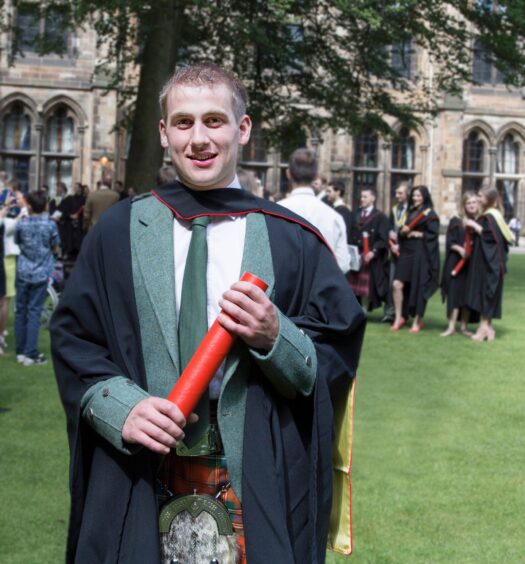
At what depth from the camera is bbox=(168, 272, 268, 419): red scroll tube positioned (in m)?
2.14

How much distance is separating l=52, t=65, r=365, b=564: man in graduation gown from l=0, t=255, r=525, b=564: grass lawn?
2412 mm

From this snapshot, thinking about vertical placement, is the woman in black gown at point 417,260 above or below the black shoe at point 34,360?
above

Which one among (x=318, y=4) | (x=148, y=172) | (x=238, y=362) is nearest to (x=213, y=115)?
(x=238, y=362)

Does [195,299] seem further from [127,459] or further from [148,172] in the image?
[148,172]

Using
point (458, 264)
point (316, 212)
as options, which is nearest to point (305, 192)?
point (316, 212)

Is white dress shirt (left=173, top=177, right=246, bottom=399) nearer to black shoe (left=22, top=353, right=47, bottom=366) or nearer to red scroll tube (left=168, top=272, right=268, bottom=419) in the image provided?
red scroll tube (left=168, top=272, right=268, bottom=419)

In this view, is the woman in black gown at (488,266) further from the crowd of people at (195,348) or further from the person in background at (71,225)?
the crowd of people at (195,348)

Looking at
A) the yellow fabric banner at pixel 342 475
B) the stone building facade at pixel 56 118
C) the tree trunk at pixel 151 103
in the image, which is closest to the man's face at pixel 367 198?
the tree trunk at pixel 151 103

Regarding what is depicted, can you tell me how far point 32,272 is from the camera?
9.50m

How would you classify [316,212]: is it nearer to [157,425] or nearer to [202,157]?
[202,157]

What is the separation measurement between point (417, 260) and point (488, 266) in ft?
3.55

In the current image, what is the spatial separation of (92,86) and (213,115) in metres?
33.8

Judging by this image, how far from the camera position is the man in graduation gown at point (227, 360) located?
224 cm

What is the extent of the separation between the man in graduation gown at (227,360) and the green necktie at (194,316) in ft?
0.06
